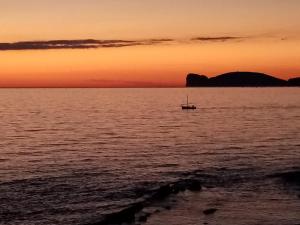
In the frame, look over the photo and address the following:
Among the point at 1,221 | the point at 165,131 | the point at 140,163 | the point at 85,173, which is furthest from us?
the point at 165,131

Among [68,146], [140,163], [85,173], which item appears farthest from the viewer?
[68,146]

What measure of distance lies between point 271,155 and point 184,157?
10989 millimetres

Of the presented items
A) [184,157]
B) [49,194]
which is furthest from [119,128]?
[49,194]

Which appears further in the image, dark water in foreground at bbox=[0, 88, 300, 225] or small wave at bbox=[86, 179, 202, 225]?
dark water in foreground at bbox=[0, 88, 300, 225]

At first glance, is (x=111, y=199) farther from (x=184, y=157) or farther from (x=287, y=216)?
(x=184, y=157)

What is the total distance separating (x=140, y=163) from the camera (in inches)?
2125

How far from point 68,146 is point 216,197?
36.4 metres

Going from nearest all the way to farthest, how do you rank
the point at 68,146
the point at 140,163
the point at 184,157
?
the point at 140,163 < the point at 184,157 < the point at 68,146

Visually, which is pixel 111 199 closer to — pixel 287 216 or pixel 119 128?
pixel 287 216

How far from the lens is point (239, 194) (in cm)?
3772

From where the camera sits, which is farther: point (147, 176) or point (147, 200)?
point (147, 176)

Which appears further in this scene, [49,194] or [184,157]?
[184,157]

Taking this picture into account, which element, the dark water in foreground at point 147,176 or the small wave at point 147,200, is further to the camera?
the dark water in foreground at point 147,176

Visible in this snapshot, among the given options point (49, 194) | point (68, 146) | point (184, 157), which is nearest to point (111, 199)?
point (49, 194)
